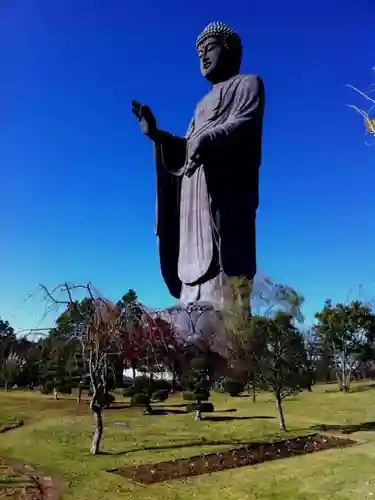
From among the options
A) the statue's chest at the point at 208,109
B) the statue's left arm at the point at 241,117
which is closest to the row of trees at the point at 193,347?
the statue's left arm at the point at 241,117

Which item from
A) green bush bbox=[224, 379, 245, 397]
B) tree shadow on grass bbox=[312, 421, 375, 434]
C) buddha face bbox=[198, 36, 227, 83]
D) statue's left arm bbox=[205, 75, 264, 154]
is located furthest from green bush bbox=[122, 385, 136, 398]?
buddha face bbox=[198, 36, 227, 83]

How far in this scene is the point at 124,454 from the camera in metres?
12.2

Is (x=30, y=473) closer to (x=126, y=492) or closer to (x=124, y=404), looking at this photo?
(x=126, y=492)

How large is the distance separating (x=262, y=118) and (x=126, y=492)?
1999 cm

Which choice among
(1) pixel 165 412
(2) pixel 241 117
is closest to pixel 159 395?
(1) pixel 165 412

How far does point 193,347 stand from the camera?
2484 cm

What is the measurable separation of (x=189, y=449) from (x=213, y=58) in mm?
20290

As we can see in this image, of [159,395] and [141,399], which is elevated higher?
[159,395]

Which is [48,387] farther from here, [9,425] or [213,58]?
[213,58]

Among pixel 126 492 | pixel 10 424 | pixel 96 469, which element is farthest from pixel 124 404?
pixel 126 492

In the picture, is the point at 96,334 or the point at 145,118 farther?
the point at 145,118

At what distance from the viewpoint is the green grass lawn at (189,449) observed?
871 centimetres

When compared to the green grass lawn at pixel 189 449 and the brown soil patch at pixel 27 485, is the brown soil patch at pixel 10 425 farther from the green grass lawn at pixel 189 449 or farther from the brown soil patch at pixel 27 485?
the brown soil patch at pixel 27 485

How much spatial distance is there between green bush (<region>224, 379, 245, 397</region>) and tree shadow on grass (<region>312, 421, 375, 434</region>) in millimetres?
9147
